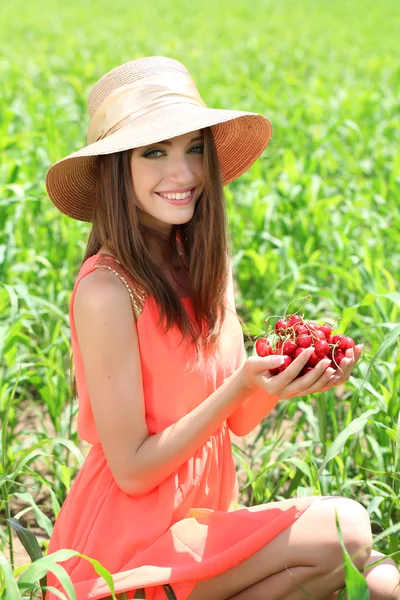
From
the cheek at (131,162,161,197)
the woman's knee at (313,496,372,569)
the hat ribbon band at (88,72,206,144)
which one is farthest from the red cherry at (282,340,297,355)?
the hat ribbon band at (88,72,206,144)

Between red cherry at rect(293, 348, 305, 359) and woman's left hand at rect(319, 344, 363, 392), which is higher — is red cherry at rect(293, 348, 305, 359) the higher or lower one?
the higher one

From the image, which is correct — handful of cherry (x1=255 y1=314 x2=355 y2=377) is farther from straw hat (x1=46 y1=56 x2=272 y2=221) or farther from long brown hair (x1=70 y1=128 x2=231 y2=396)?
straw hat (x1=46 y1=56 x2=272 y2=221)

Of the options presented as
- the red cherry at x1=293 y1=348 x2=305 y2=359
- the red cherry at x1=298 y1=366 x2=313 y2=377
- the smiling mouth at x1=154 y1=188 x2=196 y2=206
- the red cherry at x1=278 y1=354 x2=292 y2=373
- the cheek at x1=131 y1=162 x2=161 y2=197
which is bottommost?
the red cherry at x1=298 y1=366 x2=313 y2=377

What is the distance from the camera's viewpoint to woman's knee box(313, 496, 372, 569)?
6.16ft

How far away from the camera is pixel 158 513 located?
1.96 metres

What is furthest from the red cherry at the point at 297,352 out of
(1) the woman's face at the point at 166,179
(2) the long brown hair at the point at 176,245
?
(1) the woman's face at the point at 166,179

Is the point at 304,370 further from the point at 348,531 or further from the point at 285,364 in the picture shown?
the point at 348,531

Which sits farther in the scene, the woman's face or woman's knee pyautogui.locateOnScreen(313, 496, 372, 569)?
the woman's face

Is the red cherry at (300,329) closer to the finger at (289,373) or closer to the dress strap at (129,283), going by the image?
the finger at (289,373)

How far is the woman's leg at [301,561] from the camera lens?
6.18 feet

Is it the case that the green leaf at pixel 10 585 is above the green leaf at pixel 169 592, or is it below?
above

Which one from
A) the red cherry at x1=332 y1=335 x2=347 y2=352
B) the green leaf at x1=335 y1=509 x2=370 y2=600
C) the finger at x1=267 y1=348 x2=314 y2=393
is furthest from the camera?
the red cherry at x1=332 y1=335 x2=347 y2=352

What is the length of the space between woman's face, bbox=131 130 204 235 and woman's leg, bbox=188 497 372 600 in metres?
0.66

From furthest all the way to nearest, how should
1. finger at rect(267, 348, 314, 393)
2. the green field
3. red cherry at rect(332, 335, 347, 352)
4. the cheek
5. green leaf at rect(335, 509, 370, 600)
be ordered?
the green field, the cheek, red cherry at rect(332, 335, 347, 352), finger at rect(267, 348, 314, 393), green leaf at rect(335, 509, 370, 600)
